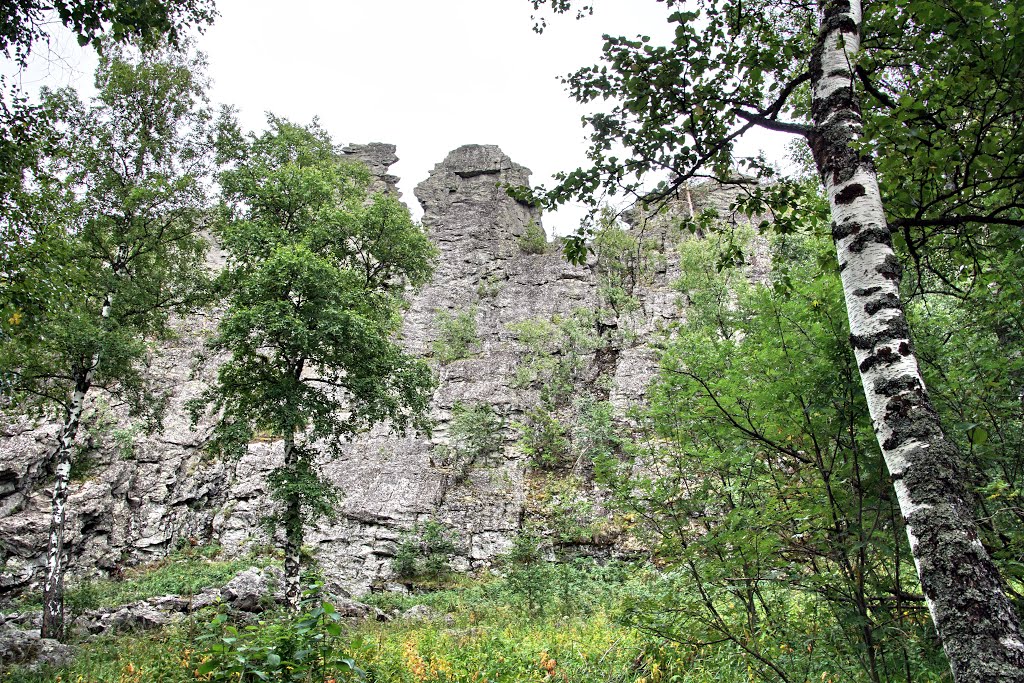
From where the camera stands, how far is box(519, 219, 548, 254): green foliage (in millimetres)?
39375

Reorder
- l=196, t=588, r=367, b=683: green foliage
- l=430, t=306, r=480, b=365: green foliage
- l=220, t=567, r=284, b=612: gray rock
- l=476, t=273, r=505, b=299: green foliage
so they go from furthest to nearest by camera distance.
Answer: l=476, t=273, r=505, b=299: green foliage, l=430, t=306, r=480, b=365: green foliage, l=220, t=567, r=284, b=612: gray rock, l=196, t=588, r=367, b=683: green foliage

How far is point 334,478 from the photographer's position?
75.6 feet

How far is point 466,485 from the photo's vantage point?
23.2 meters

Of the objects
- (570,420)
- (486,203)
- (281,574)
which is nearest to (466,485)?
(570,420)

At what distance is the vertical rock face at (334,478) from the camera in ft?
62.7

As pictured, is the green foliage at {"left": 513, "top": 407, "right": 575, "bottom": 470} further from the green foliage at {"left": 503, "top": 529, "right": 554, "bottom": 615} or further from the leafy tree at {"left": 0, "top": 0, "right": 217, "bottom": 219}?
the leafy tree at {"left": 0, "top": 0, "right": 217, "bottom": 219}

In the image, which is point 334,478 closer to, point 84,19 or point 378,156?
point 84,19

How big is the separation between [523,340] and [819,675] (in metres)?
25.4

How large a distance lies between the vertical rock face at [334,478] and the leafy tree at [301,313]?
3269 millimetres

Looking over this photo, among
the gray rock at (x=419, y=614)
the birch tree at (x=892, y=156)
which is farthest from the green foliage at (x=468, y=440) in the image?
the birch tree at (x=892, y=156)

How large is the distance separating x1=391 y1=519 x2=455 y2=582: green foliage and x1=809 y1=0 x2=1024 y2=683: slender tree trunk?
1806 centimetres

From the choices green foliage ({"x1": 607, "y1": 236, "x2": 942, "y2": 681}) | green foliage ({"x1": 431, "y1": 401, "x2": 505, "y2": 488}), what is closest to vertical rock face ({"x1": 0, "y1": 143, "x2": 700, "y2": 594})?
green foliage ({"x1": 431, "y1": 401, "x2": 505, "y2": 488})

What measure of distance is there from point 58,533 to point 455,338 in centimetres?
2058

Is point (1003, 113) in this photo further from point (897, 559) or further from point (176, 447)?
point (176, 447)
